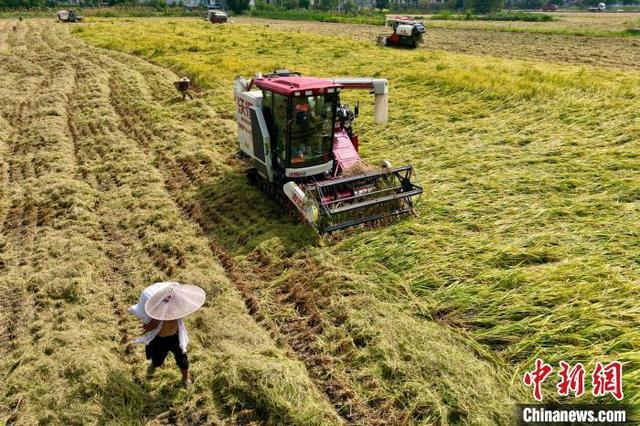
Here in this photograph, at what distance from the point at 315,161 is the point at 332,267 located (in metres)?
2.59

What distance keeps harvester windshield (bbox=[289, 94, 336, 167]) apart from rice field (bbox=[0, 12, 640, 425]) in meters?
1.28

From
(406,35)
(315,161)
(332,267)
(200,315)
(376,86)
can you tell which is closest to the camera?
(200,315)

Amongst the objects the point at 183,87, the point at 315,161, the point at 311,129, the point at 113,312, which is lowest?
the point at 113,312

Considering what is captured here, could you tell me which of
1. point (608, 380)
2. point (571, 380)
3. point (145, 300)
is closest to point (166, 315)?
point (145, 300)

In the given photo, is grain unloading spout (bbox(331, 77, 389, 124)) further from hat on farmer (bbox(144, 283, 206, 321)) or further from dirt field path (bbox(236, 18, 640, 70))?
dirt field path (bbox(236, 18, 640, 70))

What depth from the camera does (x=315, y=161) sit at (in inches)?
352

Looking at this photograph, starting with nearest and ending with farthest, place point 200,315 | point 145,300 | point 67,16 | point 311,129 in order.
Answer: point 145,300, point 200,315, point 311,129, point 67,16

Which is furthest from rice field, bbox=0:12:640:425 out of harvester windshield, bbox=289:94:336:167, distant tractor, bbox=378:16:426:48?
distant tractor, bbox=378:16:426:48

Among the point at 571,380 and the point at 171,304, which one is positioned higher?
the point at 171,304

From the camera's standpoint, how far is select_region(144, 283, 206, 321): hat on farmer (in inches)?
183

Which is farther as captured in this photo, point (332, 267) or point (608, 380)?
point (332, 267)

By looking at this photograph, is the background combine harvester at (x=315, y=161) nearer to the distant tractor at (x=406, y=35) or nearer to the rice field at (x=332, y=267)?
the rice field at (x=332, y=267)

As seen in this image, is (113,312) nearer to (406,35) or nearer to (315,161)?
(315,161)

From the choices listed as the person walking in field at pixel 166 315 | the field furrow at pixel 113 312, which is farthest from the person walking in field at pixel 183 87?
the person walking in field at pixel 166 315
